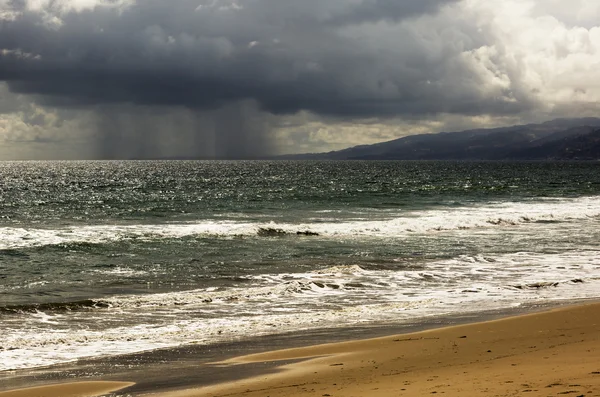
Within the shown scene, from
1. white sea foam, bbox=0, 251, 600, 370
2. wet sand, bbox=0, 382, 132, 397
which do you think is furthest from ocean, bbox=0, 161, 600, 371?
wet sand, bbox=0, 382, 132, 397

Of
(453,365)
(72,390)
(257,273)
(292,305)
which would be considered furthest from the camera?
(257,273)

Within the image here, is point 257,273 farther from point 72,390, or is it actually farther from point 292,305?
point 72,390

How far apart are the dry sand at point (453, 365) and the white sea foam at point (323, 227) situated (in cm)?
2241

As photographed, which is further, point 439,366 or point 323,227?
point 323,227

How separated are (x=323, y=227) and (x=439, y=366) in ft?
94.1

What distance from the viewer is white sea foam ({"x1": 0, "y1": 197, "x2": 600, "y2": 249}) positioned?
114ft

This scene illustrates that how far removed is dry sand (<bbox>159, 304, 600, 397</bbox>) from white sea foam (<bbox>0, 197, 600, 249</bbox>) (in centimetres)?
2241

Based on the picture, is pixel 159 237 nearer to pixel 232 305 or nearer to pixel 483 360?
pixel 232 305

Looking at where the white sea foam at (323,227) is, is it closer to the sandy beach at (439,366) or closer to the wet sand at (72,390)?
the wet sand at (72,390)

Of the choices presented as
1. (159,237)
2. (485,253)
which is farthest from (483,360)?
(159,237)

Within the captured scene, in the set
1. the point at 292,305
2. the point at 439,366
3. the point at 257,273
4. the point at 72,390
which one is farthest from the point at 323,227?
the point at 72,390

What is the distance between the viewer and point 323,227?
39.6 metres

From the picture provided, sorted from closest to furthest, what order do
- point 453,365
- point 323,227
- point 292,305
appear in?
point 453,365 < point 292,305 < point 323,227

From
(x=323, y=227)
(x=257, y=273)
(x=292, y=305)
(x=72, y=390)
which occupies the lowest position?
(x=292, y=305)
